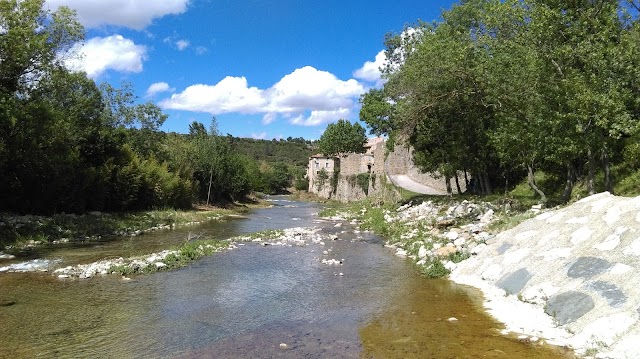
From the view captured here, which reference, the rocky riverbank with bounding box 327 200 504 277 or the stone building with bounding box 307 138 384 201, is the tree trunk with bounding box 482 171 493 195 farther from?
the stone building with bounding box 307 138 384 201

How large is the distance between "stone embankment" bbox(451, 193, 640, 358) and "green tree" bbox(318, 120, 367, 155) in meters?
92.0

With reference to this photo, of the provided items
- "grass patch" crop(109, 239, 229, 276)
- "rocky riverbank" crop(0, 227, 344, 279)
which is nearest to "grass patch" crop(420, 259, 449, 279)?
"rocky riverbank" crop(0, 227, 344, 279)

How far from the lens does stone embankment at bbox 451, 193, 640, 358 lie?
27.3ft

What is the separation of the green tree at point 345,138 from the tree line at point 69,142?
52.0 metres

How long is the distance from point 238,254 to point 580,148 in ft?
49.2

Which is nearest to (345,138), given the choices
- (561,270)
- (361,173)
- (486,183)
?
(361,173)

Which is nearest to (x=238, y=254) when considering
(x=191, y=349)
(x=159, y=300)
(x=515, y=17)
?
(x=159, y=300)

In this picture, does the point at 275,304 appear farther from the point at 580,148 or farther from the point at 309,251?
Answer: the point at 580,148

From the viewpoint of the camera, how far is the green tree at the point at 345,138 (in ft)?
351

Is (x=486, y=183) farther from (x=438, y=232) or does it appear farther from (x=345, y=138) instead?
(x=345, y=138)

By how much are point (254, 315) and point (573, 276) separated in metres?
7.56

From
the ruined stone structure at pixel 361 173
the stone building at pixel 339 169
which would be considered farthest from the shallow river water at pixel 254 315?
the stone building at pixel 339 169

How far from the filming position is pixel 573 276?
10.5 metres

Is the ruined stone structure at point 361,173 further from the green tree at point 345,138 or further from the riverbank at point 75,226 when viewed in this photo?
the riverbank at point 75,226
